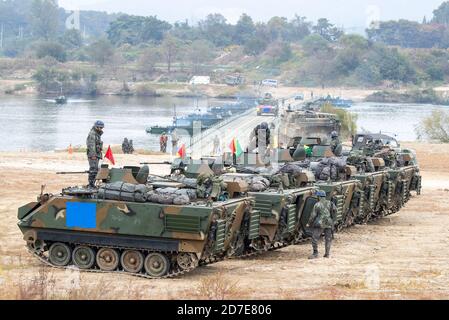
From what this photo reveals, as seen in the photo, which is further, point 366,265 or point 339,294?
point 366,265

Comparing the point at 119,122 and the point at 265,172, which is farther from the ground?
the point at 265,172

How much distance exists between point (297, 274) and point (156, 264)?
7.46ft

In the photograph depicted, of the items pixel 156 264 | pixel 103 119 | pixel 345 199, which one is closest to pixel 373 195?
pixel 345 199

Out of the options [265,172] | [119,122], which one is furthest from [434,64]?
[265,172]

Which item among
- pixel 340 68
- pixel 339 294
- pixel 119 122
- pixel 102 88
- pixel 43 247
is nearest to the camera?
pixel 339 294

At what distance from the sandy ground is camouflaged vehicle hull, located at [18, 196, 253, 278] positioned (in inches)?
14.8

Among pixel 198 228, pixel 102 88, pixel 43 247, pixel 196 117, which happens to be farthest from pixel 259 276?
pixel 102 88

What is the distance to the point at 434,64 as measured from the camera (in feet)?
625

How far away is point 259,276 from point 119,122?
82644mm

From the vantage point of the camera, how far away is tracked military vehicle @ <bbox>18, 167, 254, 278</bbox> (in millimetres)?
16984

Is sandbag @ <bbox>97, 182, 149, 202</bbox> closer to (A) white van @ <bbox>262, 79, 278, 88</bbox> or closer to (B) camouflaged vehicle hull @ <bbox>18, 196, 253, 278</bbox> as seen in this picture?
(B) camouflaged vehicle hull @ <bbox>18, 196, 253, 278</bbox>

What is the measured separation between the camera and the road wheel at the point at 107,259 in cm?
1775
